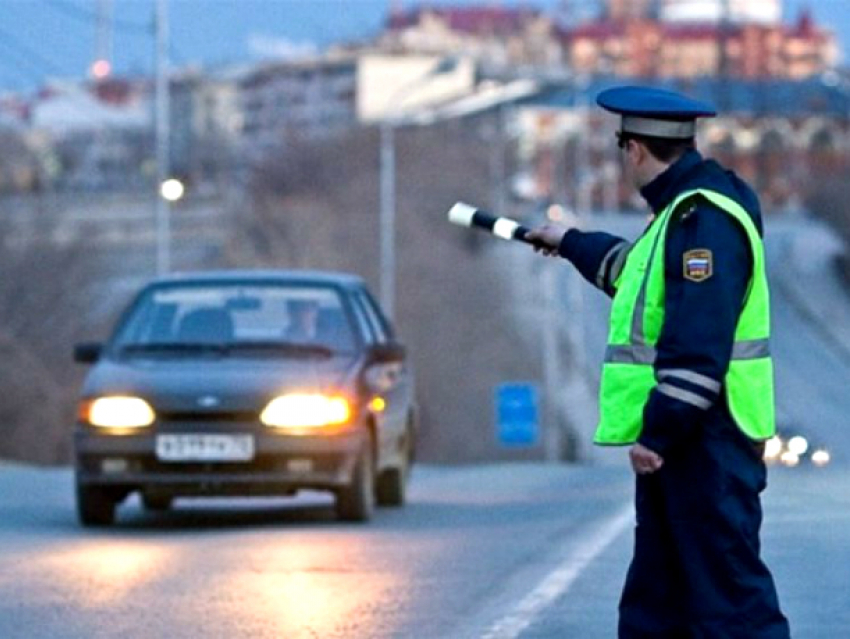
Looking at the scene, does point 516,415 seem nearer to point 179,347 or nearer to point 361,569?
point 179,347

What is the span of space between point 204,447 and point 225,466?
0.17 m

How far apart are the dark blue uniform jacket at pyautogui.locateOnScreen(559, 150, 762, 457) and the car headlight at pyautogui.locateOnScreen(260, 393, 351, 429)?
28.7ft

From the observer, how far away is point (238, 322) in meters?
16.9

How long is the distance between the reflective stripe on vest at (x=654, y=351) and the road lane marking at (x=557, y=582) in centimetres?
315

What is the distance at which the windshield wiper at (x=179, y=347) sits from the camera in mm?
16641

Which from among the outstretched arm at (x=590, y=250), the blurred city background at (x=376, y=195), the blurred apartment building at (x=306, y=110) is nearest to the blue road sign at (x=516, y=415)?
the blurred city background at (x=376, y=195)

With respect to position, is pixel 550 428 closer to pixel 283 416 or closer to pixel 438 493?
pixel 438 493

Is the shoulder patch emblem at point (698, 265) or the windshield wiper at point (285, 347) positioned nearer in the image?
the shoulder patch emblem at point (698, 265)

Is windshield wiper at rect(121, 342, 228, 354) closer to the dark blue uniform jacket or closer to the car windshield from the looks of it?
the car windshield

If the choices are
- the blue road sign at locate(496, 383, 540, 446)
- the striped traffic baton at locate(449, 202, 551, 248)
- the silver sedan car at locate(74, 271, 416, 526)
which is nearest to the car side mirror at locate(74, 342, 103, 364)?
the silver sedan car at locate(74, 271, 416, 526)

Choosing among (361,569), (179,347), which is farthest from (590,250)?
(179,347)

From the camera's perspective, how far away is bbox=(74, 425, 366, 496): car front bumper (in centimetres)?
1588

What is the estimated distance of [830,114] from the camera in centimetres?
14225

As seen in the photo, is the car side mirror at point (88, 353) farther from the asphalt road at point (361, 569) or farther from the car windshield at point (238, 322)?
the asphalt road at point (361, 569)
